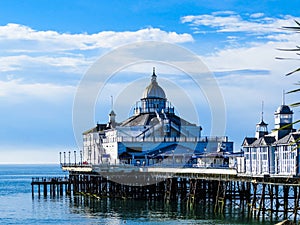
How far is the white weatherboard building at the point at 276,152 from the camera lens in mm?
40062

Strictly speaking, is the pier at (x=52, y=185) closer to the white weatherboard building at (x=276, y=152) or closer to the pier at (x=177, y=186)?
the pier at (x=177, y=186)

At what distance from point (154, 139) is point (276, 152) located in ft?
130

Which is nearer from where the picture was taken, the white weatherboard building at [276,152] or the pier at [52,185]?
the white weatherboard building at [276,152]

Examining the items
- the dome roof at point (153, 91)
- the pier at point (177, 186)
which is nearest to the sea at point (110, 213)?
the pier at point (177, 186)

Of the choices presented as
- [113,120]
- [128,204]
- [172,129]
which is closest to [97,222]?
[128,204]

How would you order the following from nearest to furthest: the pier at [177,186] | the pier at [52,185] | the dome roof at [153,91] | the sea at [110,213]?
the sea at [110,213] → the pier at [177,186] → the pier at [52,185] → the dome roof at [153,91]

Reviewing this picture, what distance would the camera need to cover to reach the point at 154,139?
81250mm

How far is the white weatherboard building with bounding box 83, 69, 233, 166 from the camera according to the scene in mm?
77625

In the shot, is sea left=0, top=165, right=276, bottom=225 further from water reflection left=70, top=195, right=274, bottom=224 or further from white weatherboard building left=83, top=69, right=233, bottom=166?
white weatherboard building left=83, top=69, right=233, bottom=166

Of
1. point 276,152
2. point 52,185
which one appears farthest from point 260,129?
point 52,185

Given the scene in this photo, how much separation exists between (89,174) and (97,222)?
30.2 meters

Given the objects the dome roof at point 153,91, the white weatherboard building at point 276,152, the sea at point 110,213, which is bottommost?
the sea at point 110,213

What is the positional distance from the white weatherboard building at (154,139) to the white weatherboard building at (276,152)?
23739 mm

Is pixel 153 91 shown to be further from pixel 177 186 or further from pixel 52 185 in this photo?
pixel 177 186
